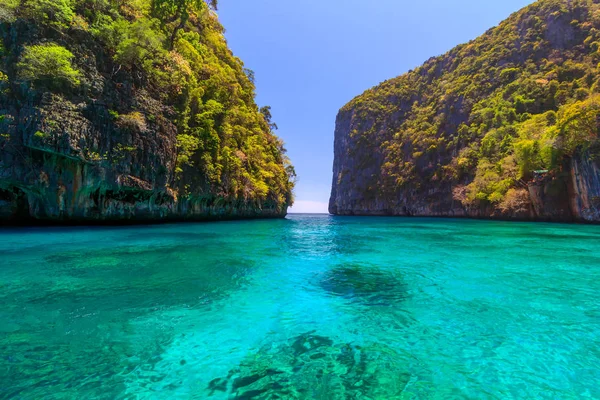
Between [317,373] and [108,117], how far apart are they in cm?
2121

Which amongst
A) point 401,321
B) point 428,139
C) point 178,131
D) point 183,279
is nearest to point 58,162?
point 178,131

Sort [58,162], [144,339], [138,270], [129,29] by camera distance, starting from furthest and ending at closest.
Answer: [129,29] → [58,162] → [138,270] → [144,339]

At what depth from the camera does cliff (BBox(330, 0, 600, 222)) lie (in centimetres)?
2769

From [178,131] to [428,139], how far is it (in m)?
52.1

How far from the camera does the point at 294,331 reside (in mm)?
4355

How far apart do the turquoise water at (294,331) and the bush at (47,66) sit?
494 inches

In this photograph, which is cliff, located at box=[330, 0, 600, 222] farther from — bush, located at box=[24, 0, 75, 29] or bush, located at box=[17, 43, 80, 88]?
bush, located at box=[24, 0, 75, 29]

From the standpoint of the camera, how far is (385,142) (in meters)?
70.3

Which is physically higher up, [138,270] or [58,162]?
[58,162]

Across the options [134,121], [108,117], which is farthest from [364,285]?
[108,117]

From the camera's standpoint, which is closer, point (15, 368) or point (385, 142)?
point (15, 368)

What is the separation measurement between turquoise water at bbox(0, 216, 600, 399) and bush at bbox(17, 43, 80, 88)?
41.2ft

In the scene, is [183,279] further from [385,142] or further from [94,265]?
[385,142]

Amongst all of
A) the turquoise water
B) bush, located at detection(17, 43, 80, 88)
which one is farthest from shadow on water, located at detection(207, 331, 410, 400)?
bush, located at detection(17, 43, 80, 88)
